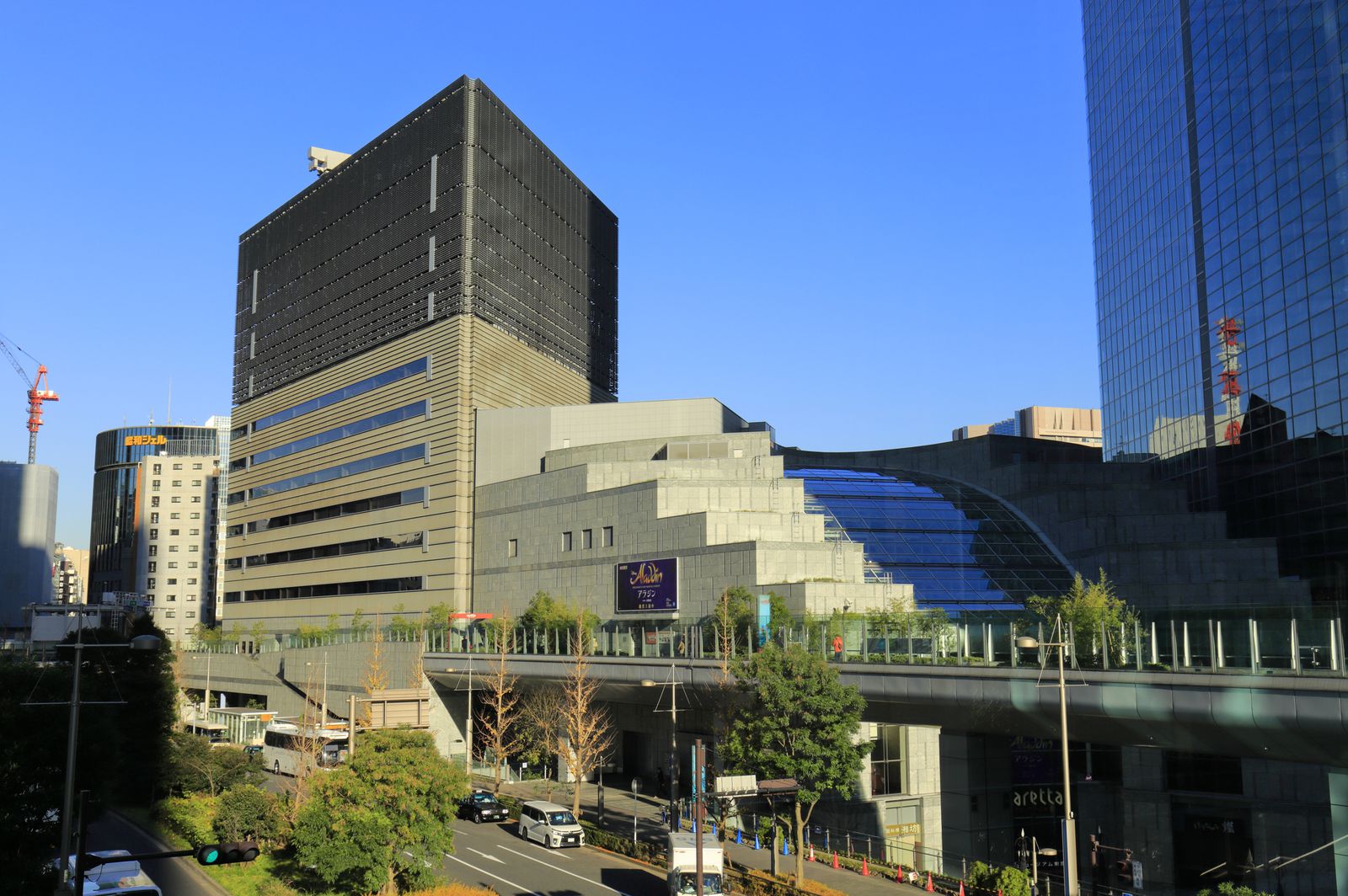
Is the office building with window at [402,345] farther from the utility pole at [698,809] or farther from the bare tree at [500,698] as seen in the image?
the utility pole at [698,809]

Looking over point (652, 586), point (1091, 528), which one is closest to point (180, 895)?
point (652, 586)

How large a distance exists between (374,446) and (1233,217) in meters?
72.2

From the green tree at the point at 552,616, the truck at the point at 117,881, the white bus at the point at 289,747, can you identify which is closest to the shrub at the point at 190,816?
the white bus at the point at 289,747

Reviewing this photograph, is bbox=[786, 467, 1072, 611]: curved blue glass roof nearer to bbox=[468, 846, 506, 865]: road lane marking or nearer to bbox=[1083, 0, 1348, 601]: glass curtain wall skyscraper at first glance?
bbox=[1083, 0, 1348, 601]: glass curtain wall skyscraper

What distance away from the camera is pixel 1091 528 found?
83250mm

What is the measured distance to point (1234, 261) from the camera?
72.9 m

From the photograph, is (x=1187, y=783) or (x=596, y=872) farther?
(x=1187, y=783)

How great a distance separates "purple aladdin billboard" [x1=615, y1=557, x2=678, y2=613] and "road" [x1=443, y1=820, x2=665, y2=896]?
21133mm

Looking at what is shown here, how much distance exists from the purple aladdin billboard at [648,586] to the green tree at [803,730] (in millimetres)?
26717

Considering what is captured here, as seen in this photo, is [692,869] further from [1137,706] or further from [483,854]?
[1137,706]

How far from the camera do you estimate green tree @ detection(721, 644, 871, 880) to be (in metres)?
41.8

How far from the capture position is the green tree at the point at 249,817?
45.6m

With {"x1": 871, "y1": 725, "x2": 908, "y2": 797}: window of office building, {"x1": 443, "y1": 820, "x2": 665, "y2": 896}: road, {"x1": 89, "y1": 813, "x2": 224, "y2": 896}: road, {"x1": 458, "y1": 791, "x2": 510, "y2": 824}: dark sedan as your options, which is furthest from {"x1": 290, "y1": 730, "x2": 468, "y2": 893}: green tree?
{"x1": 871, "y1": 725, "x2": 908, "y2": 797}: window of office building

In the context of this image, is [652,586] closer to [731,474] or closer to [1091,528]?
[731,474]
